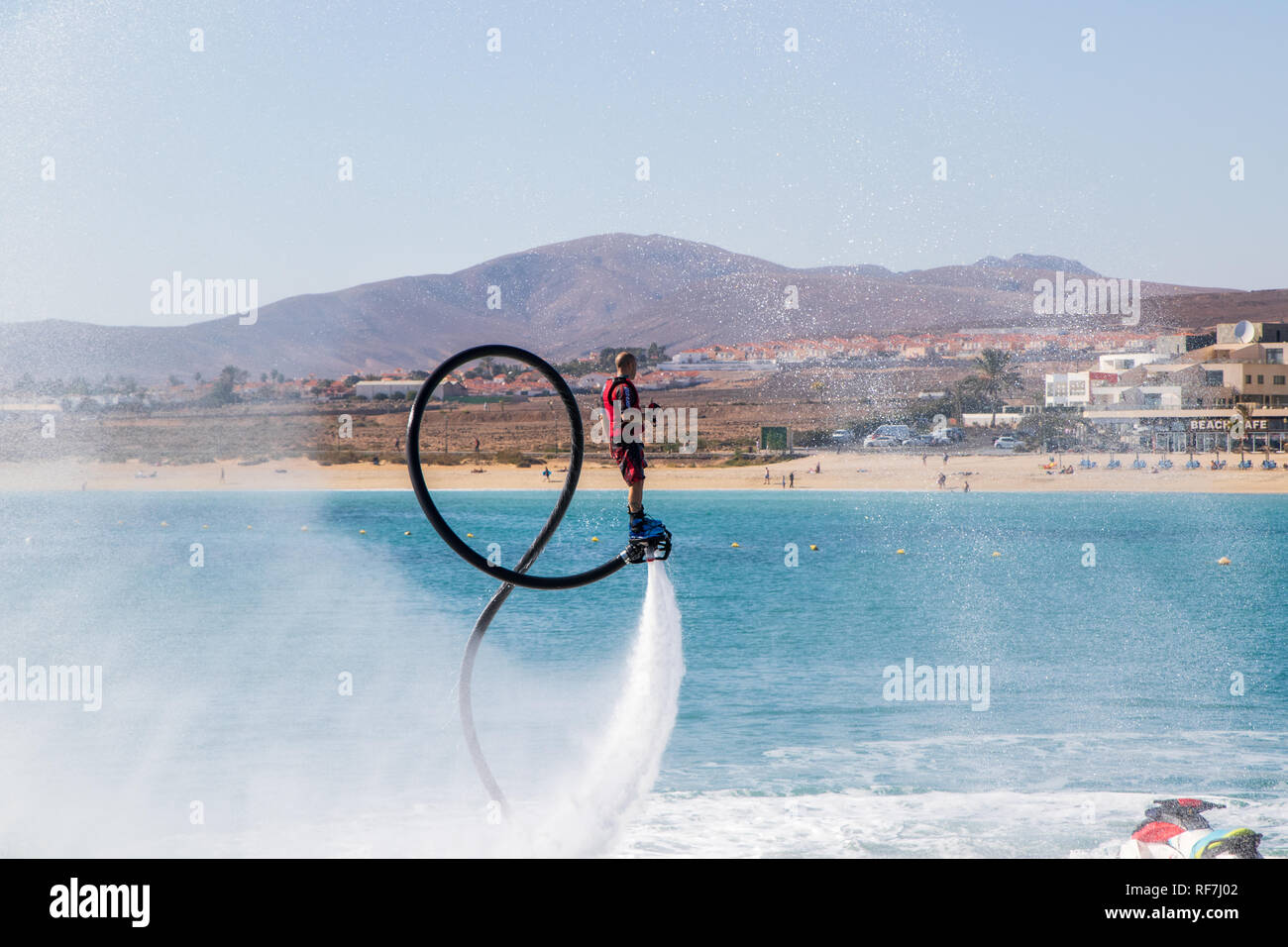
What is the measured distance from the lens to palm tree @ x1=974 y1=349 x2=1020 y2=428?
144000mm

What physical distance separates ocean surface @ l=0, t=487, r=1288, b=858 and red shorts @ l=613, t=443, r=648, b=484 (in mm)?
3667

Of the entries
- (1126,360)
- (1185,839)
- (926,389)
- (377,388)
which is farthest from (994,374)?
(1185,839)

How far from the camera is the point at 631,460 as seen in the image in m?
12.5

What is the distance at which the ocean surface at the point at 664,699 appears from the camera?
75.7ft

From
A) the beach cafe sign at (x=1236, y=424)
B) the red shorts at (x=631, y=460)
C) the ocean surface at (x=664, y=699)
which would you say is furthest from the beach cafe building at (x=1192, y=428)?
the red shorts at (x=631, y=460)

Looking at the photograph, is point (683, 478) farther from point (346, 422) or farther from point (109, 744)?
point (109, 744)

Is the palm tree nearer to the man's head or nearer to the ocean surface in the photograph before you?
the ocean surface

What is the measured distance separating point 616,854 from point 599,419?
420 inches

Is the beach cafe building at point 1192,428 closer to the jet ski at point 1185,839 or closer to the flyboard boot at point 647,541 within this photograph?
the jet ski at point 1185,839

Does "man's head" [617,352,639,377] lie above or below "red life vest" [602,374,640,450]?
above

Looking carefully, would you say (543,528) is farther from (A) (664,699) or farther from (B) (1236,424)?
(B) (1236,424)

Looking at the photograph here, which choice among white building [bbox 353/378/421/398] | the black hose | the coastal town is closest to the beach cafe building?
the coastal town

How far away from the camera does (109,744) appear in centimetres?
3123

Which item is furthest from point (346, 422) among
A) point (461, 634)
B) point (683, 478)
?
point (461, 634)
